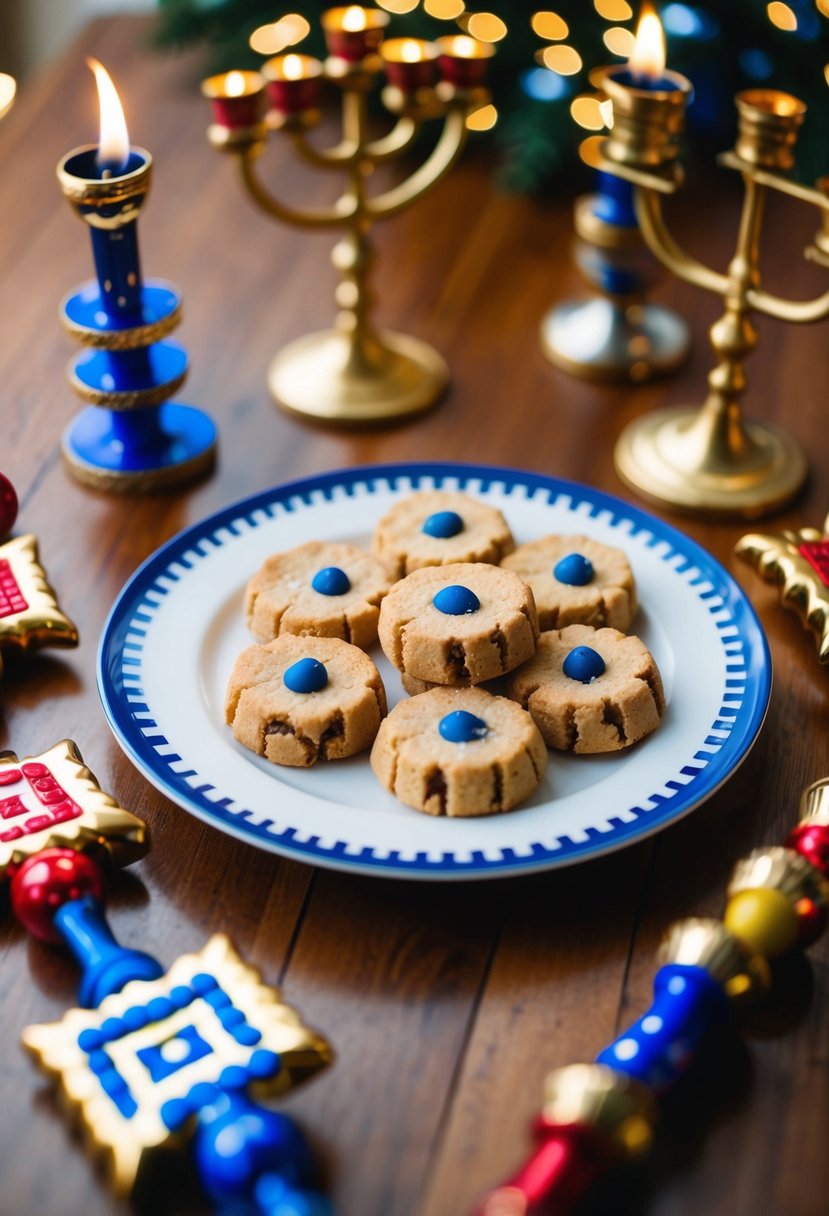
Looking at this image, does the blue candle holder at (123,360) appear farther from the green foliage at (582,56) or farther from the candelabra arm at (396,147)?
the green foliage at (582,56)

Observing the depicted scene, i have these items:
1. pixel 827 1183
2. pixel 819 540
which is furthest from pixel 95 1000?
pixel 819 540

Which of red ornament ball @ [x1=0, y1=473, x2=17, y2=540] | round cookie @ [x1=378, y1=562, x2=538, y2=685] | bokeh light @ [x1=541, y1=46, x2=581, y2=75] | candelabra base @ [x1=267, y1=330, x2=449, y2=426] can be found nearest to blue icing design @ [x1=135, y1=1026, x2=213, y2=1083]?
round cookie @ [x1=378, y1=562, x2=538, y2=685]

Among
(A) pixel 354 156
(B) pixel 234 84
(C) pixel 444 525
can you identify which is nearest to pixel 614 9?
(A) pixel 354 156

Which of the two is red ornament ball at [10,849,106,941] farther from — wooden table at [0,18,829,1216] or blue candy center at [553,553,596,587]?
blue candy center at [553,553,596,587]

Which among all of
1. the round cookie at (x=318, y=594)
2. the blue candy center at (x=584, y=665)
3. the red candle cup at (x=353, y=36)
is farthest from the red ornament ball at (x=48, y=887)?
the red candle cup at (x=353, y=36)

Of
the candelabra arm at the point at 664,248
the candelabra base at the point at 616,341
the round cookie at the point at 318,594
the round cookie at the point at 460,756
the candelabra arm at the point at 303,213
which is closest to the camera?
the round cookie at the point at 460,756

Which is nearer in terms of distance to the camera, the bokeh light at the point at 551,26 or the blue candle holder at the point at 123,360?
the blue candle holder at the point at 123,360
